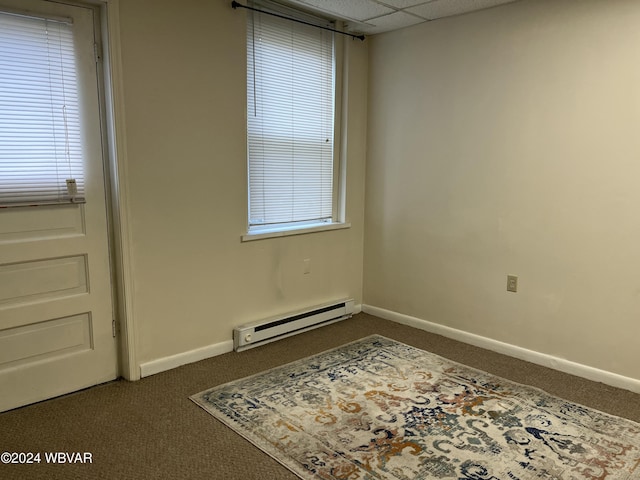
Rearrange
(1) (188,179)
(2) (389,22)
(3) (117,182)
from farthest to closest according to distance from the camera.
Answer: (2) (389,22), (1) (188,179), (3) (117,182)

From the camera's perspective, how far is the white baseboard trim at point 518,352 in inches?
114

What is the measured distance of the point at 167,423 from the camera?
7.92ft

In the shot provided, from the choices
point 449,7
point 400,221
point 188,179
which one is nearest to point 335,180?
point 400,221

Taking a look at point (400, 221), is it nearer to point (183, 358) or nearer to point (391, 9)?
point (391, 9)

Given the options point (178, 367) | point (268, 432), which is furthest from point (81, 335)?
point (268, 432)

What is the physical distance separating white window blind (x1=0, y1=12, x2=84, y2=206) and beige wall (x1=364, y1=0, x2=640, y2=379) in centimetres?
232

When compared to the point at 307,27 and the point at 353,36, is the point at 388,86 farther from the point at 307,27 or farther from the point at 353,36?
the point at 307,27

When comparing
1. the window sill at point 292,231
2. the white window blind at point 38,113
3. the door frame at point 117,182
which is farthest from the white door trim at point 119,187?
the window sill at point 292,231

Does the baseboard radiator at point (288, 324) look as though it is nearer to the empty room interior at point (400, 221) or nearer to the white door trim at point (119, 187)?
the empty room interior at point (400, 221)

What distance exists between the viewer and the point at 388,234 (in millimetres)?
4039

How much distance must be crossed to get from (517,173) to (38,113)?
9.32 feet

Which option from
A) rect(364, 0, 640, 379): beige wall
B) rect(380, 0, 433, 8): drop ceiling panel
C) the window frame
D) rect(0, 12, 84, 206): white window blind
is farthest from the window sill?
rect(380, 0, 433, 8): drop ceiling panel

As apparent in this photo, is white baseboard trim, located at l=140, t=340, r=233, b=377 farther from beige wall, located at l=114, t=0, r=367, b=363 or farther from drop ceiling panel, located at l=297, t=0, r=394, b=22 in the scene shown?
drop ceiling panel, located at l=297, t=0, r=394, b=22

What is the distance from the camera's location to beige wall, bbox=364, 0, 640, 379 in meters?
2.80
